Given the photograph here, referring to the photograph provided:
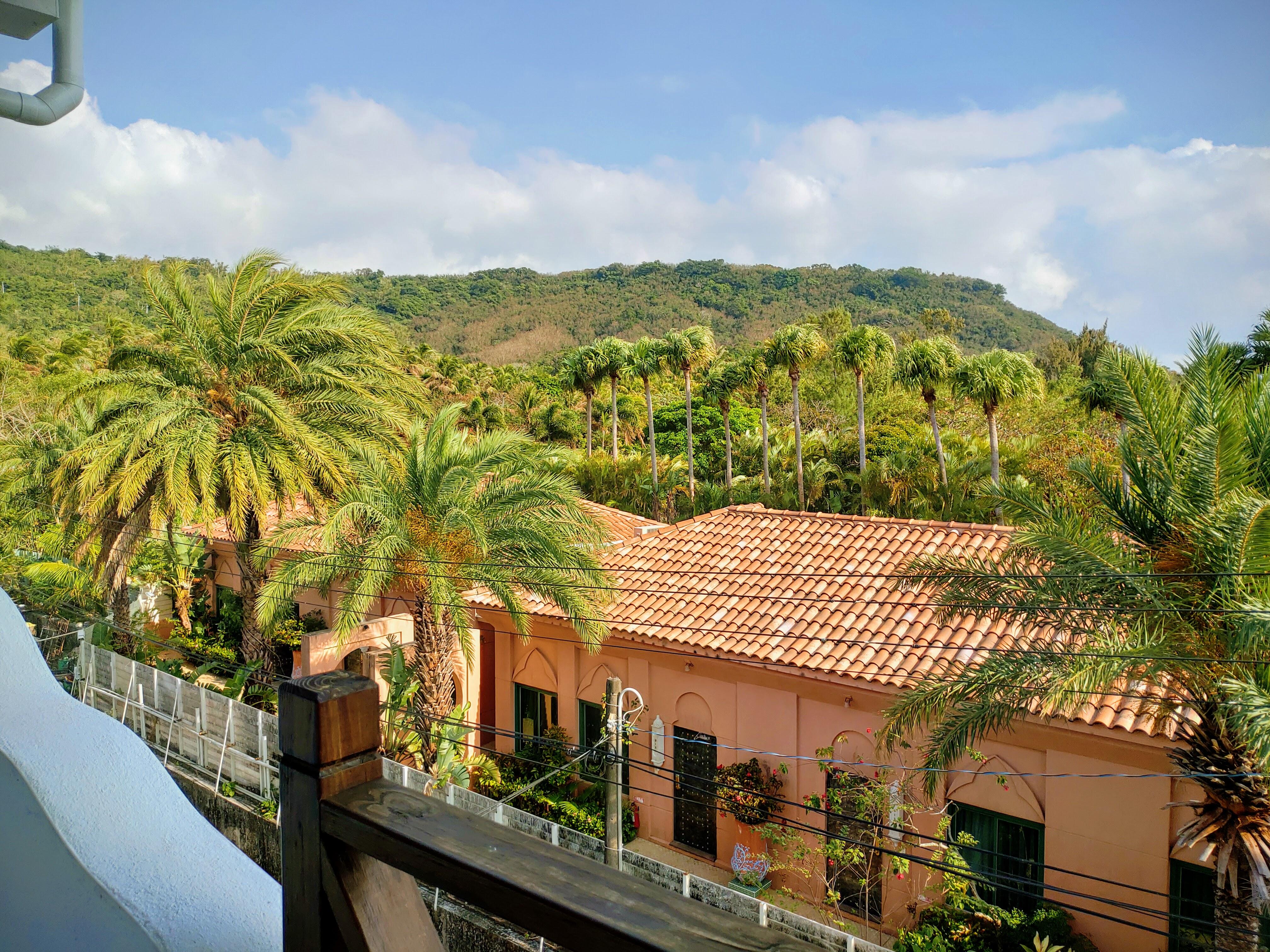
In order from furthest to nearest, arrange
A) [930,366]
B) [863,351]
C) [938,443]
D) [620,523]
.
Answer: [863,351], [938,443], [930,366], [620,523]

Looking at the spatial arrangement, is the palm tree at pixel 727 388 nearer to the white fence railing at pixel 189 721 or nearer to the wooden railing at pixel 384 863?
the white fence railing at pixel 189 721

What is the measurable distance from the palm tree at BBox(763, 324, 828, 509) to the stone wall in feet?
85.9

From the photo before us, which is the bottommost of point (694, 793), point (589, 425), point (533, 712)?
point (694, 793)

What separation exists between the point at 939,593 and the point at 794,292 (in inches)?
4313

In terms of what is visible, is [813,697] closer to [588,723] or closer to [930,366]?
[588,723]

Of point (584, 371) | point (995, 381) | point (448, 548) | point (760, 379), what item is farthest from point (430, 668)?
point (584, 371)

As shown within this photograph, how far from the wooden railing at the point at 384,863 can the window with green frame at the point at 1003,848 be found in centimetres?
1110

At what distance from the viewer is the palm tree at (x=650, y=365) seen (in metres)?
42.0

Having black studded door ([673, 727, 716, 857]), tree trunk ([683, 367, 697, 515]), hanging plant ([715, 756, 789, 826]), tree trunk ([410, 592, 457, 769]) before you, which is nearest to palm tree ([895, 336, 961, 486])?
tree trunk ([683, 367, 697, 515])

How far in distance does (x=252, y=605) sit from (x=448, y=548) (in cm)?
554

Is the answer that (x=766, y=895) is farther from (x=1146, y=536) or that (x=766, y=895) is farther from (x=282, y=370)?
(x=282, y=370)

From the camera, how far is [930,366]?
3025 centimetres

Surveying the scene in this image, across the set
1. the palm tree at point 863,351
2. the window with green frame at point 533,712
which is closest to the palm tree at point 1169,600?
the window with green frame at point 533,712

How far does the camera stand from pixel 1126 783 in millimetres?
9945
